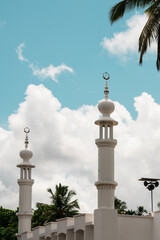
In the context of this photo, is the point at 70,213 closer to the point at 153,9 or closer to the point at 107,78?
the point at 107,78

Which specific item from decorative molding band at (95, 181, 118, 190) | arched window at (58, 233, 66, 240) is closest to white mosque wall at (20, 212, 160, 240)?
arched window at (58, 233, 66, 240)

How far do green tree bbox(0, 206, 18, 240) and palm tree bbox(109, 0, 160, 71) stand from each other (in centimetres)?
4225

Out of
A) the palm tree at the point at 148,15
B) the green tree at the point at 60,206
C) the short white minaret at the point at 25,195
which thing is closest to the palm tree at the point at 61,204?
the green tree at the point at 60,206

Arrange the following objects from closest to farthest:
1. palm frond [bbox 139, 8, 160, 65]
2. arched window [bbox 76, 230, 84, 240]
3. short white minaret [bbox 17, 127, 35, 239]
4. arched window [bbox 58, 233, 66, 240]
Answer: palm frond [bbox 139, 8, 160, 65], arched window [bbox 76, 230, 84, 240], arched window [bbox 58, 233, 66, 240], short white minaret [bbox 17, 127, 35, 239]

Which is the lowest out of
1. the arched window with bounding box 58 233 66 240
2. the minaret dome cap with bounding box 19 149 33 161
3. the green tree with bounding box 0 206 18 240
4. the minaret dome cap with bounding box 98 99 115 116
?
the arched window with bounding box 58 233 66 240

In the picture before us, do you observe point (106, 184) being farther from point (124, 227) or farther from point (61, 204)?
point (61, 204)

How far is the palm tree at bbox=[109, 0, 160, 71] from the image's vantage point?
21656mm

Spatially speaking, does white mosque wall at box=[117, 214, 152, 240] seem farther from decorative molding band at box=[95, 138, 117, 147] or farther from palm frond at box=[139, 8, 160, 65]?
palm frond at box=[139, 8, 160, 65]

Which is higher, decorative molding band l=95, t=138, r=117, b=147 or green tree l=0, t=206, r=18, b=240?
decorative molding band l=95, t=138, r=117, b=147

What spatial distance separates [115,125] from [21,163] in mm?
13745

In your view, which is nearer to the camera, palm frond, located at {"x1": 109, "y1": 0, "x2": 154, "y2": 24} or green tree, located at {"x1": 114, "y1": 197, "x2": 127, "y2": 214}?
palm frond, located at {"x1": 109, "y1": 0, "x2": 154, "y2": 24}

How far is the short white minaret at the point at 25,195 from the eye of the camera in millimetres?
43031

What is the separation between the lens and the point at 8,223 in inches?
2596

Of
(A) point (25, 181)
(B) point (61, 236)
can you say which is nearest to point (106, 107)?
(B) point (61, 236)
